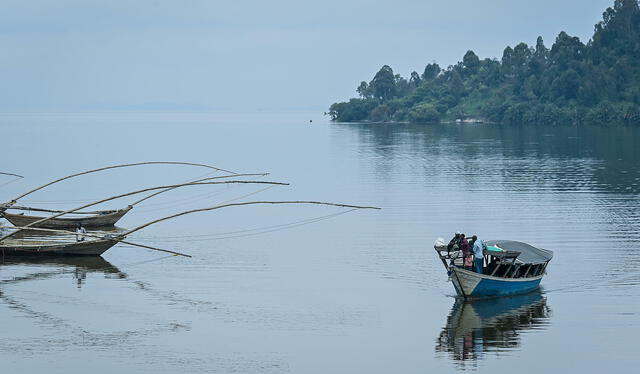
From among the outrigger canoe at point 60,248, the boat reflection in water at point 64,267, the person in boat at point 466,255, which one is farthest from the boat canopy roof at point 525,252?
the outrigger canoe at point 60,248

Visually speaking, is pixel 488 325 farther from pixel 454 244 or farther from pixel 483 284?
pixel 454 244

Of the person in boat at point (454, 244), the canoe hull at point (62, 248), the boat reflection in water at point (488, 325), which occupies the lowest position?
the boat reflection in water at point (488, 325)

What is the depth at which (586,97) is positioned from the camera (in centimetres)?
19725

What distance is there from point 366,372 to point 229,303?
791cm

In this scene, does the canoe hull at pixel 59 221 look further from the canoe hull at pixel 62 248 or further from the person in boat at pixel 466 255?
the person in boat at pixel 466 255

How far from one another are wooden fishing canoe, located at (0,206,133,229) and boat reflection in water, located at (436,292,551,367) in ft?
63.5

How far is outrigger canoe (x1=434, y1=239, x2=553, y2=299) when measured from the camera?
32.8 m

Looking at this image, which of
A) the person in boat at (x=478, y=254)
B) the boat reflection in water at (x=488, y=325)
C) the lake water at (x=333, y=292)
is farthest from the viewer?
the person in boat at (x=478, y=254)

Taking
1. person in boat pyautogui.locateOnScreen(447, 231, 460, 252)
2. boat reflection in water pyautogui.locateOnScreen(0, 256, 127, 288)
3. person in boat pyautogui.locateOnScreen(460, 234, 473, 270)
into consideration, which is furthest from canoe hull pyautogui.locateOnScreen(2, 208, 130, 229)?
person in boat pyautogui.locateOnScreen(460, 234, 473, 270)

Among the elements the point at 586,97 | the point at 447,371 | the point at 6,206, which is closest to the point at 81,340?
the point at 447,371

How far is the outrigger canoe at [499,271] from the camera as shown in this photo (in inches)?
1289

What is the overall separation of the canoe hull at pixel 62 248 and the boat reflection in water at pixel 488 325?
14.8m

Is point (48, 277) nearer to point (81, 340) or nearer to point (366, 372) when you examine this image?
point (81, 340)

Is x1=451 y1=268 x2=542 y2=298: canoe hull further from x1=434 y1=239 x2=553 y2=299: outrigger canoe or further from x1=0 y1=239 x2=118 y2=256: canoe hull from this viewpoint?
x1=0 y1=239 x2=118 y2=256: canoe hull
